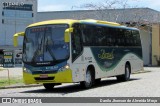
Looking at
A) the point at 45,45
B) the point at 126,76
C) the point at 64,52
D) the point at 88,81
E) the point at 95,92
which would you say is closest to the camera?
the point at 95,92

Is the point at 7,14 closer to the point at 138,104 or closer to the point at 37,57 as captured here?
the point at 37,57

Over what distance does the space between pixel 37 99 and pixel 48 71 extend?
3.30 meters

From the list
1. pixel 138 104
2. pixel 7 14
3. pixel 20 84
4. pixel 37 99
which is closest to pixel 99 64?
pixel 20 84

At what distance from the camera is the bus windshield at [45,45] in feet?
62.0

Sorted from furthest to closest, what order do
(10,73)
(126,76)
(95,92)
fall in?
(10,73) → (126,76) → (95,92)

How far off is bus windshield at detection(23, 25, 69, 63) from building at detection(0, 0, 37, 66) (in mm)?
51048

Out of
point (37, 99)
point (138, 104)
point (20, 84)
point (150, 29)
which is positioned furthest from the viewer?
point (150, 29)

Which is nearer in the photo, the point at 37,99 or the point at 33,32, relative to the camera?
the point at 37,99

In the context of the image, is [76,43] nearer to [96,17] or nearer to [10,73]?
[10,73]

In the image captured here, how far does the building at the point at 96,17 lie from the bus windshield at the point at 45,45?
1066 inches

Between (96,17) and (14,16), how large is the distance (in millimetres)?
27914

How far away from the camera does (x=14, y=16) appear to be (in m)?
72.2

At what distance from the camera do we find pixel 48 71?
62.4 ft

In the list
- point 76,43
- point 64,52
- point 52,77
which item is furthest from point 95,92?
point 76,43
